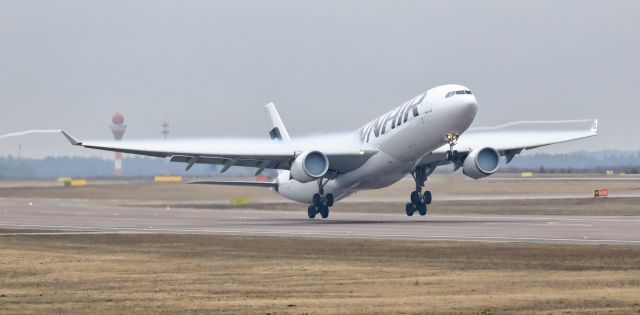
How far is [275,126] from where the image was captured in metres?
65.9

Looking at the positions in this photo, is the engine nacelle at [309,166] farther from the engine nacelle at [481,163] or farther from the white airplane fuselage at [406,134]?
the engine nacelle at [481,163]

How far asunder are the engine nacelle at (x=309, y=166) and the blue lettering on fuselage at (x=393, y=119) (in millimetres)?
3144

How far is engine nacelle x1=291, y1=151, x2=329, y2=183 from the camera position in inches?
2094

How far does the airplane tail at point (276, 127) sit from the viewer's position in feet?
212

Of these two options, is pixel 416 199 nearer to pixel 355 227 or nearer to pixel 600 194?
pixel 355 227

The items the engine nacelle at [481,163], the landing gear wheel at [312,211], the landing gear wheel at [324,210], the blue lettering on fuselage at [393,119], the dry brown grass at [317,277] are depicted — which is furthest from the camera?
the landing gear wheel at [312,211]

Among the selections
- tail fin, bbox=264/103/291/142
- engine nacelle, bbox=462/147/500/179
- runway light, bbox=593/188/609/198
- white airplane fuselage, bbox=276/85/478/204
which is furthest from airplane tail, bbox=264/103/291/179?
runway light, bbox=593/188/609/198

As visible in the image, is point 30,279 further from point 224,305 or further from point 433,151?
point 433,151

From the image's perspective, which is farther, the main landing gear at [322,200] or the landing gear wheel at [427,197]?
the main landing gear at [322,200]

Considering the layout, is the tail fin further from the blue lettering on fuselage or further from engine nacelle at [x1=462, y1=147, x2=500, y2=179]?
engine nacelle at [x1=462, y1=147, x2=500, y2=179]

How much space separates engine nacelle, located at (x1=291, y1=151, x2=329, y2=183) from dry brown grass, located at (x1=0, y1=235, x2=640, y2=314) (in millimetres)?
14387

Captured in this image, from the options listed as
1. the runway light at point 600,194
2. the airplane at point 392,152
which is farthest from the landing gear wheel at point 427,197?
the runway light at point 600,194

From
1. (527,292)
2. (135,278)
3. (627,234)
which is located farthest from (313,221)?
(527,292)

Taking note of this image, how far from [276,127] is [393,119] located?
13.3 metres
